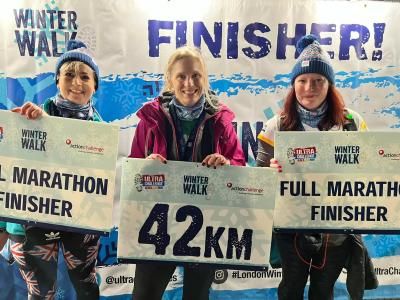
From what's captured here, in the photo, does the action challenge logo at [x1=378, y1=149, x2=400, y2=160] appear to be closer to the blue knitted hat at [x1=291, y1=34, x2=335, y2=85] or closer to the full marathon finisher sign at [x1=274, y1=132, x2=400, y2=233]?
the full marathon finisher sign at [x1=274, y1=132, x2=400, y2=233]

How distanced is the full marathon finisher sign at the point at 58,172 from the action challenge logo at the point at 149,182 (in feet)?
0.39

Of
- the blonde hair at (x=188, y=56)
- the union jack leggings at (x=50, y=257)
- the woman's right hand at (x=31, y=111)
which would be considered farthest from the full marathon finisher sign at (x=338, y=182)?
the woman's right hand at (x=31, y=111)

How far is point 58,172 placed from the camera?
1984 mm

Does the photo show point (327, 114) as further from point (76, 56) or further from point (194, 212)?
point (76, 56)

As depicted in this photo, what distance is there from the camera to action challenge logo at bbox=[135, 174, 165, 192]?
1.96 metres

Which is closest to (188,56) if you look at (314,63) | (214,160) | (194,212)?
(214,160)

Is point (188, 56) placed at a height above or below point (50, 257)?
above

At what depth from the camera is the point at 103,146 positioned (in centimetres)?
195

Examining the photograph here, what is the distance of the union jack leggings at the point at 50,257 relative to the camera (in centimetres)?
202

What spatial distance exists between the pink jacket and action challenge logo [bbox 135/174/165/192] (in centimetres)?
10

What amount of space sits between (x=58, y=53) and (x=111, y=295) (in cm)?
162

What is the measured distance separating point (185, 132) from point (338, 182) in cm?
74

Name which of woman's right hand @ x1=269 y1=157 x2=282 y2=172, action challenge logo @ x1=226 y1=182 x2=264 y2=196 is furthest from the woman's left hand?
woman's right hand @ x1=269 y1=157 x2=282 y2=172

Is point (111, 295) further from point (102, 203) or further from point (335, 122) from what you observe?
point (335, 122)
